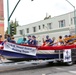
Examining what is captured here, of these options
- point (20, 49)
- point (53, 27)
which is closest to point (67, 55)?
point (20, 49)

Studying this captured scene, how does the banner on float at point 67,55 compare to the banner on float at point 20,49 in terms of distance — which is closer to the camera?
the banner on float at point 20,49

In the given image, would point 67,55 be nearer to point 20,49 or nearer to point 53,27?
point 20,49

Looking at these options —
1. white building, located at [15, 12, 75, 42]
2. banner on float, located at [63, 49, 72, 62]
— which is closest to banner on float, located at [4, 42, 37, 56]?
banner on float, located at [63, 49, 72, 62]

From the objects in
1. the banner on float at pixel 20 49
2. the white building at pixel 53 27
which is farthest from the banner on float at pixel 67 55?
the white building at pixel 53 27

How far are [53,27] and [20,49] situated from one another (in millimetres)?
43514

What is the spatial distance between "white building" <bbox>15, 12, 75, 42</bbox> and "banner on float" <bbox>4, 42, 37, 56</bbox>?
32027 mm

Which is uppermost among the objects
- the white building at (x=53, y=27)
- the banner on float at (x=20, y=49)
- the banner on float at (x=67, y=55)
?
the white building at (x=53, y=27)

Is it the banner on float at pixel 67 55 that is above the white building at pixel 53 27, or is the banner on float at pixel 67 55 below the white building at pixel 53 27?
below

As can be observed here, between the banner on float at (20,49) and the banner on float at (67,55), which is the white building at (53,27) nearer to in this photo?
the banner on float at (67,55)

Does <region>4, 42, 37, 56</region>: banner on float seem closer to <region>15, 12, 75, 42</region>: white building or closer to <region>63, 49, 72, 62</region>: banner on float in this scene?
<region>63, 49, 72, 62</region>: banner on float

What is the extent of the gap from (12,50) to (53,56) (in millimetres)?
3067

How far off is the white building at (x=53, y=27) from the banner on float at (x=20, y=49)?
32027 millimetres

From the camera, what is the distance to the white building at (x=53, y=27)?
1988 inches

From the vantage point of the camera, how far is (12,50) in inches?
536
